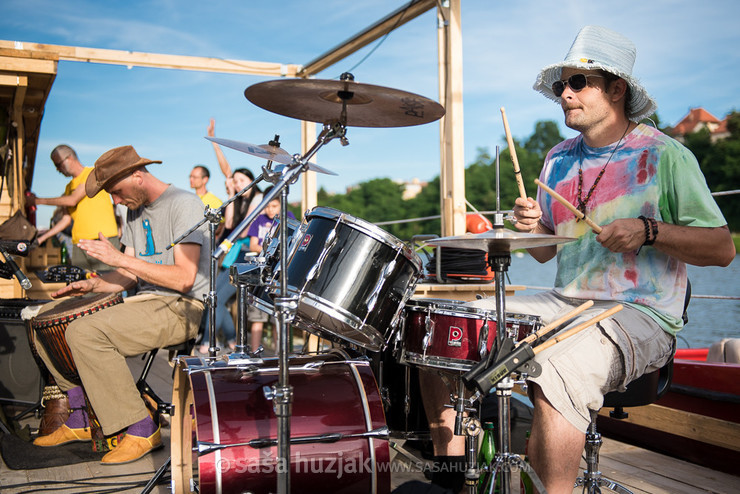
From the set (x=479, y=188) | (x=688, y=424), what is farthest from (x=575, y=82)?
(x=479, y=188)

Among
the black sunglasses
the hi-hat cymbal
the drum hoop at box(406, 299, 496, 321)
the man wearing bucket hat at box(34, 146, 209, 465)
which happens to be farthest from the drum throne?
the man wearing bucket hat at box(34, 146, 209, 465)

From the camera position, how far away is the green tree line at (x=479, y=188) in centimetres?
1991

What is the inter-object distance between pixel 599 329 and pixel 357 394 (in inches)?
33.6

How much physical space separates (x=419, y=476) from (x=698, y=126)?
3897 cm

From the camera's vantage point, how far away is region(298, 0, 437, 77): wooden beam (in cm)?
474

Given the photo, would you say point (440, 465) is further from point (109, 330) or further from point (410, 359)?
point (109, 330)

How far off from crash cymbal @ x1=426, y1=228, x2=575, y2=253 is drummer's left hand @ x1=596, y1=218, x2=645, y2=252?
5.2 inches

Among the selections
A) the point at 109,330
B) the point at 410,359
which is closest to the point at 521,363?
the point at 410,359

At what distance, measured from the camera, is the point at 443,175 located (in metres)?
4.37

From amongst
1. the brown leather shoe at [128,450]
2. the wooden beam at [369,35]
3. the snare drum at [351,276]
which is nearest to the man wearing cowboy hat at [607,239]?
the snare drum at [351,276]

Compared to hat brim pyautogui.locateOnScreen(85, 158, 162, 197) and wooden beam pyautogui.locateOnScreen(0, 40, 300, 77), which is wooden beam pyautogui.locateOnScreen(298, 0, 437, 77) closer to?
wooden beam pyautogui.locateOnScreen(0, 40, 300, 77)

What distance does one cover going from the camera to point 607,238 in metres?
1.97

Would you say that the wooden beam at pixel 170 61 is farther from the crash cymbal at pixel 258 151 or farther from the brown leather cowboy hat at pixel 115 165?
the crash cymbal at pixel 258 151

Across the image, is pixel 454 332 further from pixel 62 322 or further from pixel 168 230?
pixel 62 322
